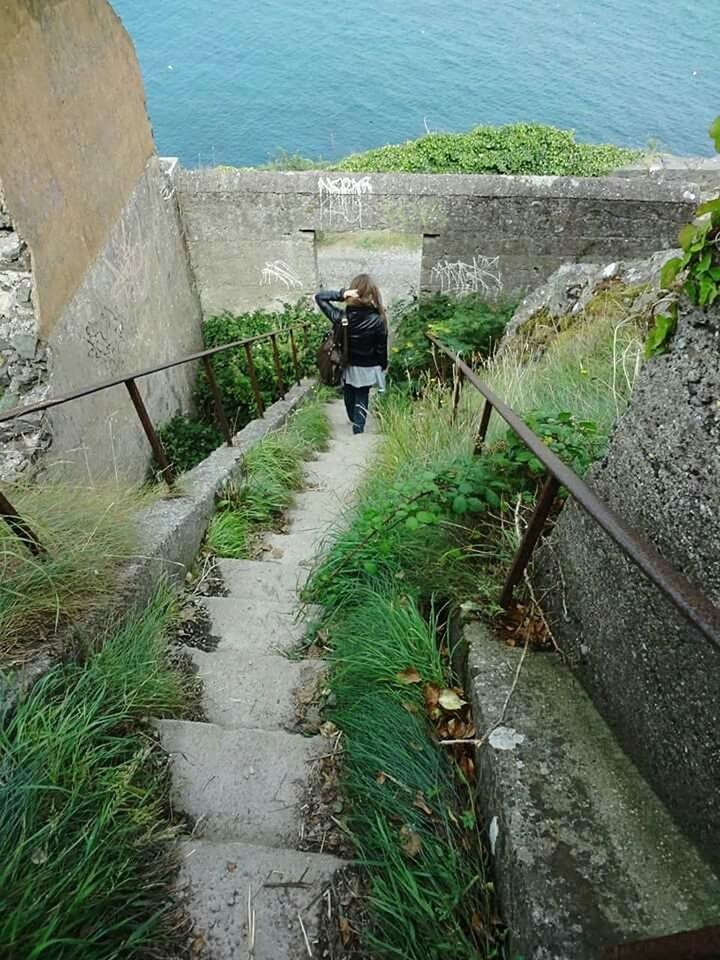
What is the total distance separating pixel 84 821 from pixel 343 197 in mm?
6630

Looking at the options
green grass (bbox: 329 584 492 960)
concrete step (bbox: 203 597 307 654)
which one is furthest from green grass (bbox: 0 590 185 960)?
concrete step (bbox: 203 597 307 654)

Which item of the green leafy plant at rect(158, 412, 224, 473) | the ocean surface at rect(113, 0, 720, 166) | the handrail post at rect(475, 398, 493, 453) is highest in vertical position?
the ocean surface at rect(113, 0, 720, 166)

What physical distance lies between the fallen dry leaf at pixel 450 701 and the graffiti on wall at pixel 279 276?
638 cm

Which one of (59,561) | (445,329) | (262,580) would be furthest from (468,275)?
(59,561)

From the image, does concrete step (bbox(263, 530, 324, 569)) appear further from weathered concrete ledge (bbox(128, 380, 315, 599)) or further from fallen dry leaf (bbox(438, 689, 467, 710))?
fallen dry leaf (bbox(438, 689, 467, 710))

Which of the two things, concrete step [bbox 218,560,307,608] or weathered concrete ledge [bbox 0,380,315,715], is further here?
concrete step [bbox 218,560,307,608]

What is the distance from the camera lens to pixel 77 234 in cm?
443

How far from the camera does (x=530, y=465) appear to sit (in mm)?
2307

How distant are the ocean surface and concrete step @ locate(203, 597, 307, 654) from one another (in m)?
27.2

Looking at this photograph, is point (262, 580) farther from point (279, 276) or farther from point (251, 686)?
point (279, 276)

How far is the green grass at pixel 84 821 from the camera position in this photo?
1178 mm

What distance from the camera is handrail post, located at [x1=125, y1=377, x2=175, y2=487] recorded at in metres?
2.87

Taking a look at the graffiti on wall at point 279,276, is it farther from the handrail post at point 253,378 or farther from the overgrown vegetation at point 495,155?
the overgrown vegetation at point 495,155

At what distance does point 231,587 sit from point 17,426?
6.68 feet
